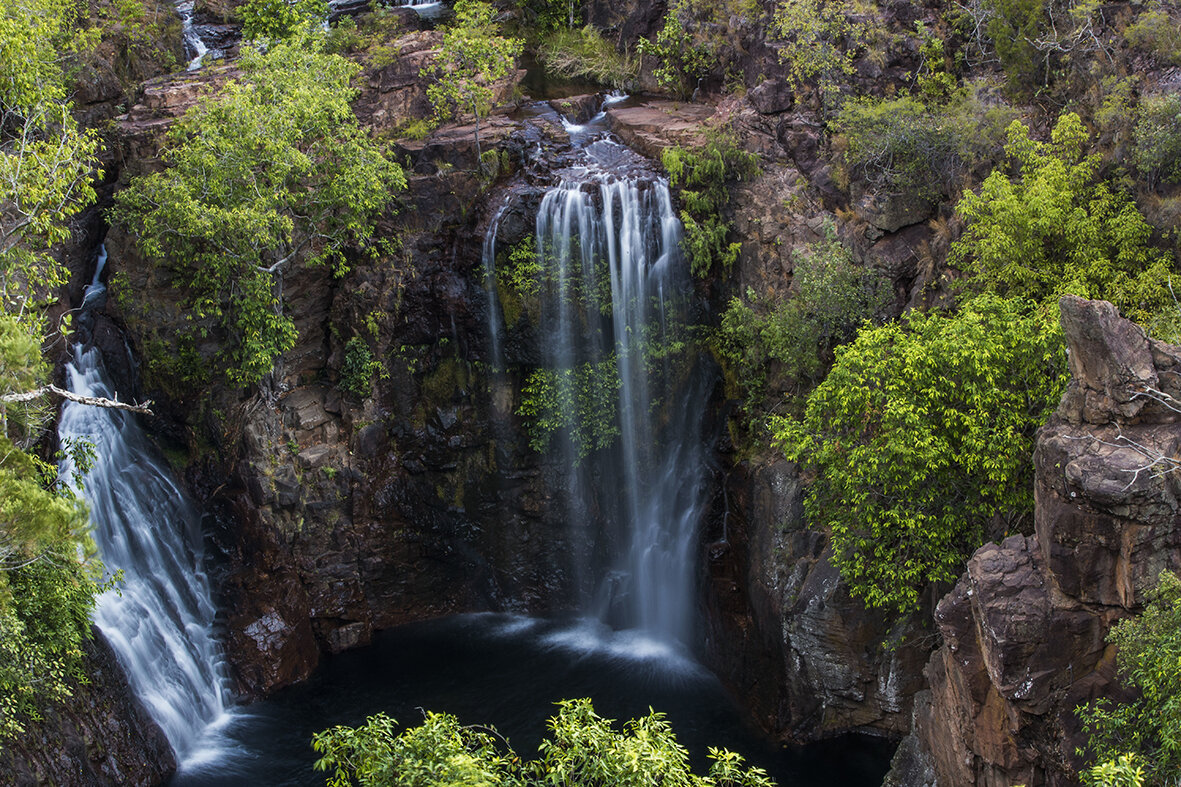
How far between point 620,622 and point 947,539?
12459 millimetres

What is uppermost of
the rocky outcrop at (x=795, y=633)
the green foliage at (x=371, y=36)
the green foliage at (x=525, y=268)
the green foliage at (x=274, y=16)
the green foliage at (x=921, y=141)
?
the green foliage at (x=274, y=16)

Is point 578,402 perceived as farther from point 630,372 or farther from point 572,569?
point 572,569

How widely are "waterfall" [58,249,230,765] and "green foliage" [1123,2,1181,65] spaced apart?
26097 mm

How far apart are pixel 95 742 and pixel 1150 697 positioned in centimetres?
2039

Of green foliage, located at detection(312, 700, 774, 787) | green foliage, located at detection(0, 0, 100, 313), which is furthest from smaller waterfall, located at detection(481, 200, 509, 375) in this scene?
green foliage, located at detection(312, 700, 774, 787)

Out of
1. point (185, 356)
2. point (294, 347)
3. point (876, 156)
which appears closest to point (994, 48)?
point (876, 156)

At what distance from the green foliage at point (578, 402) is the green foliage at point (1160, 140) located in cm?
1405

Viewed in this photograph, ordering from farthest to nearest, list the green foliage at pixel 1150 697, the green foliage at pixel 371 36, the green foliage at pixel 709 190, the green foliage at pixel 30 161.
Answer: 1. the green foliage at pixel 371 36
2. the green foliage at pixel 709 190
3. the green foliage at pixel 30 161
4. the green foliage at pixel 1150 697

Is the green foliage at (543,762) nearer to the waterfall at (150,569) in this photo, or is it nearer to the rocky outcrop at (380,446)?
the waterfall at (150,569)

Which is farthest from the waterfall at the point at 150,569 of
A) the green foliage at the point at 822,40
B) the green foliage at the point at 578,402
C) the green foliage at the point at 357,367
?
the green foliage at the point at 822,40

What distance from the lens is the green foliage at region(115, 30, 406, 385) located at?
23750 millimetres

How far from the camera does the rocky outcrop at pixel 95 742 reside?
60.8ft

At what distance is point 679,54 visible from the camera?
32250 mm

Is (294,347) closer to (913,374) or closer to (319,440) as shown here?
(319,440)
